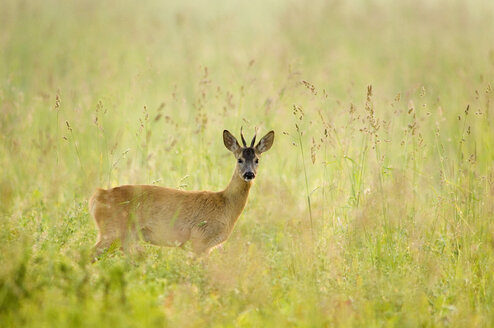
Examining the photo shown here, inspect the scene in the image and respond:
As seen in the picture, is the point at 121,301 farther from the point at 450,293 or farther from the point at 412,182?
the point at 412,182

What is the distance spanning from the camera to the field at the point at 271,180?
505 cm

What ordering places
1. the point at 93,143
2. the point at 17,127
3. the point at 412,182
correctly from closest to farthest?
the point at 412,182 → the point at 17,127 → the point at 93,143

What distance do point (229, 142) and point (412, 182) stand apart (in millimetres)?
1823

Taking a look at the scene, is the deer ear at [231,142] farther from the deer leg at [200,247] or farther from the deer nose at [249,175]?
the deer leg at [200,247]

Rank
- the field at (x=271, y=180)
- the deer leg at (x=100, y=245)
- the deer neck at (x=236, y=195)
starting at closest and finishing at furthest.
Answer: the field at (x=271, y=180) < the deer leg at (x=100, y=245) < the deer neck at (x=236, y=195)

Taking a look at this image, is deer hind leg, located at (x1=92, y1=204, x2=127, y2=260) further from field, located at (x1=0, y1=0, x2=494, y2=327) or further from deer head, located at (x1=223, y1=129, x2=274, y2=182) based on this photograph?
deer head, located at (x1=223, y1=129, x2=274, y2=182)

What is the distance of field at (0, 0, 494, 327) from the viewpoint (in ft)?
16.6

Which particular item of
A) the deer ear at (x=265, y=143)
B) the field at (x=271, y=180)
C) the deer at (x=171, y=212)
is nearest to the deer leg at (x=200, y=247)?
the deer at (x=171, y=212)

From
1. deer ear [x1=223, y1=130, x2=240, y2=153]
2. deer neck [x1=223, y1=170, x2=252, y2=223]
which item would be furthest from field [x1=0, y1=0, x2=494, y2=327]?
deer ear [x1=223, y1=130, x2=240, y2=153]

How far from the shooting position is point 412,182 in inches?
279

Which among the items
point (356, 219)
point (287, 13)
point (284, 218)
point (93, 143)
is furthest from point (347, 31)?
point (356, 219)

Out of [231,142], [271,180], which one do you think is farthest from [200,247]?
[271,180]

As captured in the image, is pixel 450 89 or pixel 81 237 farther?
pixel 450 89

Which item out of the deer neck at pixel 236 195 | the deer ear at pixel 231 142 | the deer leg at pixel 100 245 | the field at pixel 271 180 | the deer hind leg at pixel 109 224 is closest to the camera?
the field at pixel 271 180
